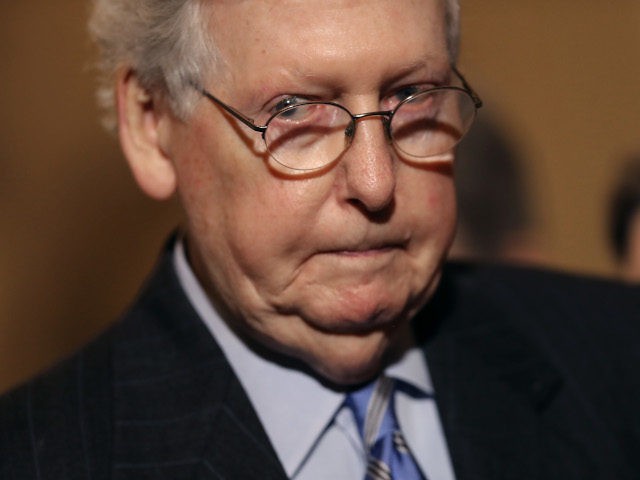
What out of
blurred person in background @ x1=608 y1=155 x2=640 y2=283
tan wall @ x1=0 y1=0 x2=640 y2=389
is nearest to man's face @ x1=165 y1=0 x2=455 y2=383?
blurred person in background @ x1=608 y1=155 x2=640 y2=283

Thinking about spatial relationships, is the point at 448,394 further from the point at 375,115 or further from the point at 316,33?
the point at 316,33

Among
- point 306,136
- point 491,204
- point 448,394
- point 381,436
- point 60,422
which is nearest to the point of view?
point 306,136

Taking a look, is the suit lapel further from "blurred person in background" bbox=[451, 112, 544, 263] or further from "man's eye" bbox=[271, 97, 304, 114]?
"blurred person in background" bbox=[451, 112, 544, 263]

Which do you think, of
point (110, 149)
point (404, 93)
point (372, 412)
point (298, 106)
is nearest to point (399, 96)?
point (404, 93)

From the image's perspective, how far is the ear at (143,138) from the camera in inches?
81.7

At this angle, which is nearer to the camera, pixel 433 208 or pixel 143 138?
pixel 433 208

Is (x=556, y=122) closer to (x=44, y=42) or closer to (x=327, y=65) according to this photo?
(x=44, y=42)

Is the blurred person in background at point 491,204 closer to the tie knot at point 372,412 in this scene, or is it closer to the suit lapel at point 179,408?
the tie knot at point 372,412

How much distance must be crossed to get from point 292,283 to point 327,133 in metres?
0.30

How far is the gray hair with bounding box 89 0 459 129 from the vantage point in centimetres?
190

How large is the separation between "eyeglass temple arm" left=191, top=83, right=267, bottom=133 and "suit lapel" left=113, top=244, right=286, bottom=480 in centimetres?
53

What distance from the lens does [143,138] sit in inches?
82.3

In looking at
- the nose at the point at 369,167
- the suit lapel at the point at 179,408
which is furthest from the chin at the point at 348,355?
the nose at the point at 369,167

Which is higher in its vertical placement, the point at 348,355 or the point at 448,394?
the point at 348,355
